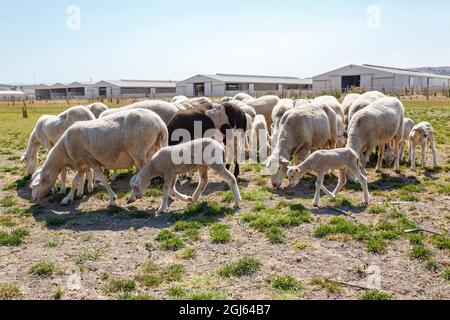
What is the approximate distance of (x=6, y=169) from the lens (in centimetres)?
1440

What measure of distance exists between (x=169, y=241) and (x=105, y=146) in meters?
3.47

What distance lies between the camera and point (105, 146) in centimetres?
970

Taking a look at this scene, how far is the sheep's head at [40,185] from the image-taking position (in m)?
10.1

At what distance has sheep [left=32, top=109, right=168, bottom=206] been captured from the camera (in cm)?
972

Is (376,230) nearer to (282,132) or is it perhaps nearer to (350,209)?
(350,209)

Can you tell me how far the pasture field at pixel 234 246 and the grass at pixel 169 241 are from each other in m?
0.02

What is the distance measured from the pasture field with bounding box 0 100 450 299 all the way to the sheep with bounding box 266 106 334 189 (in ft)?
2.35

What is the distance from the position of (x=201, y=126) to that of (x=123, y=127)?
106 inches

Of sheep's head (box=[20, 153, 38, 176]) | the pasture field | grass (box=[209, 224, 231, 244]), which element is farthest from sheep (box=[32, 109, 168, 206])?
sheep's head (box=[20, 153, 38, 176])

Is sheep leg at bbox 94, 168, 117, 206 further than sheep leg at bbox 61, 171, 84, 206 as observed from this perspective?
No

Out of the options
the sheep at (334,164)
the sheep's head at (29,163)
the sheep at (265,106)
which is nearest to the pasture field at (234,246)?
the sheep at (334,164)

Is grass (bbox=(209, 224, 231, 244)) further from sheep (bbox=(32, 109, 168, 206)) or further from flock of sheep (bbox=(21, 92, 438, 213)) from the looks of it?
sheep (bbox=(32, 109, 168, 206))

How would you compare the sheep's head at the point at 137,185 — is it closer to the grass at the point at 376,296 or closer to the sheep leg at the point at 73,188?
the sheep leg at the point at 73,188

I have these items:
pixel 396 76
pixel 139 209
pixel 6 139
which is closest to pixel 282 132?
pixel 139 209
